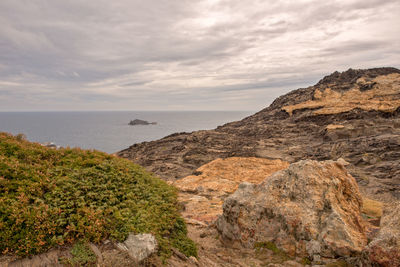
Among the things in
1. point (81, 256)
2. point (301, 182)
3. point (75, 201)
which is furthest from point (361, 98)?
point (81, 256)

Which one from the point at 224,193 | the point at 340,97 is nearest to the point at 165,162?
the point at 224,193

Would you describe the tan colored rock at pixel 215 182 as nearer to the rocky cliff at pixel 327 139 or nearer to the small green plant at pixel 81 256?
the rocky cliff at pixel 327 139

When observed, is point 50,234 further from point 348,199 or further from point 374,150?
point 374,150

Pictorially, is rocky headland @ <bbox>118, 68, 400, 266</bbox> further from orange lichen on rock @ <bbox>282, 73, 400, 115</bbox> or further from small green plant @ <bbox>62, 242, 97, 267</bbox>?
small green plant @ <bbox>62, 242, 97, 267</bbox>

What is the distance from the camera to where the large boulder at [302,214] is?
→ 6963 millimetres

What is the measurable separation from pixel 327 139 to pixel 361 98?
15.0 meters

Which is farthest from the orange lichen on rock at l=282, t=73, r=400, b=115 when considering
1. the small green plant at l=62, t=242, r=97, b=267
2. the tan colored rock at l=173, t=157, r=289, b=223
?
the small green plant at l=62, t=242, r=97, b=267

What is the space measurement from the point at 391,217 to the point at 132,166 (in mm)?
7449

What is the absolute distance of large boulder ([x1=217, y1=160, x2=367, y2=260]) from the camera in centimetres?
696

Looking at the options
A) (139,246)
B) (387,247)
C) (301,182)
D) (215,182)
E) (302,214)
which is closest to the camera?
(139,246)

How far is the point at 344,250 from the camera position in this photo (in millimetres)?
6703

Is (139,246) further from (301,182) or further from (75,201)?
(301,182)

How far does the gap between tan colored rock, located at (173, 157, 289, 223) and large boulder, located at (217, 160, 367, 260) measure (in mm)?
2823

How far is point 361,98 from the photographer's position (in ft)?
132
